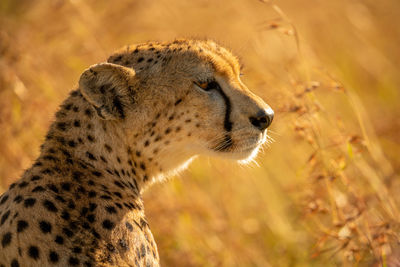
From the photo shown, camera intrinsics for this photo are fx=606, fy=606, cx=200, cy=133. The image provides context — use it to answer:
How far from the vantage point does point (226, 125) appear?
7.88 feet

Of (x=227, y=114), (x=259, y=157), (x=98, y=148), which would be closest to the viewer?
(x=98, y=148)

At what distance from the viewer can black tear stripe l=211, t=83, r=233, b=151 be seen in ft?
7.86

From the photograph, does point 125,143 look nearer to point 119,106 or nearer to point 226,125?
point 119,106

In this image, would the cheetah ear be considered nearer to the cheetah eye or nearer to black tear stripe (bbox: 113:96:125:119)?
black tear stripe (bbox: 113:96:125:119)

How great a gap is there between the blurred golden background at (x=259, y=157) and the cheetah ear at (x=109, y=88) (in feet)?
1.80

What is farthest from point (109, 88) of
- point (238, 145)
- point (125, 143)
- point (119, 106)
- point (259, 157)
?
point (259, 157)

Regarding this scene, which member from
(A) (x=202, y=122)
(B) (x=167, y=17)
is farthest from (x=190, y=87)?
(B) (x=167, y=17)

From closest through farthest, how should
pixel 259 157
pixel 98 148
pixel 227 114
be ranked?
pixel 98 148 < pixel 227 114 < pixel 259 157

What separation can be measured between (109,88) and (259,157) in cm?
118

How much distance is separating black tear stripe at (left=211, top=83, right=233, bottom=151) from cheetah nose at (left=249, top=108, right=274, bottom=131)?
0.31ft

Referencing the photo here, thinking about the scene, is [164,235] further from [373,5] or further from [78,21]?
[373,5]

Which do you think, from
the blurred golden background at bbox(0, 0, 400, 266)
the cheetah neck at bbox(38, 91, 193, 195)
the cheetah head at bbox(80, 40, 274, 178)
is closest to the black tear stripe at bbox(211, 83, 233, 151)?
the cheetah head at bbox(80, 40, 274, 178)

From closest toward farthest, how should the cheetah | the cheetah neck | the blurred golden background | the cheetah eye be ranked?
the cheetah < the cheetah neck < the cheetah eye < the blurred golden background

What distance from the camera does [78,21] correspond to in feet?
12.5
